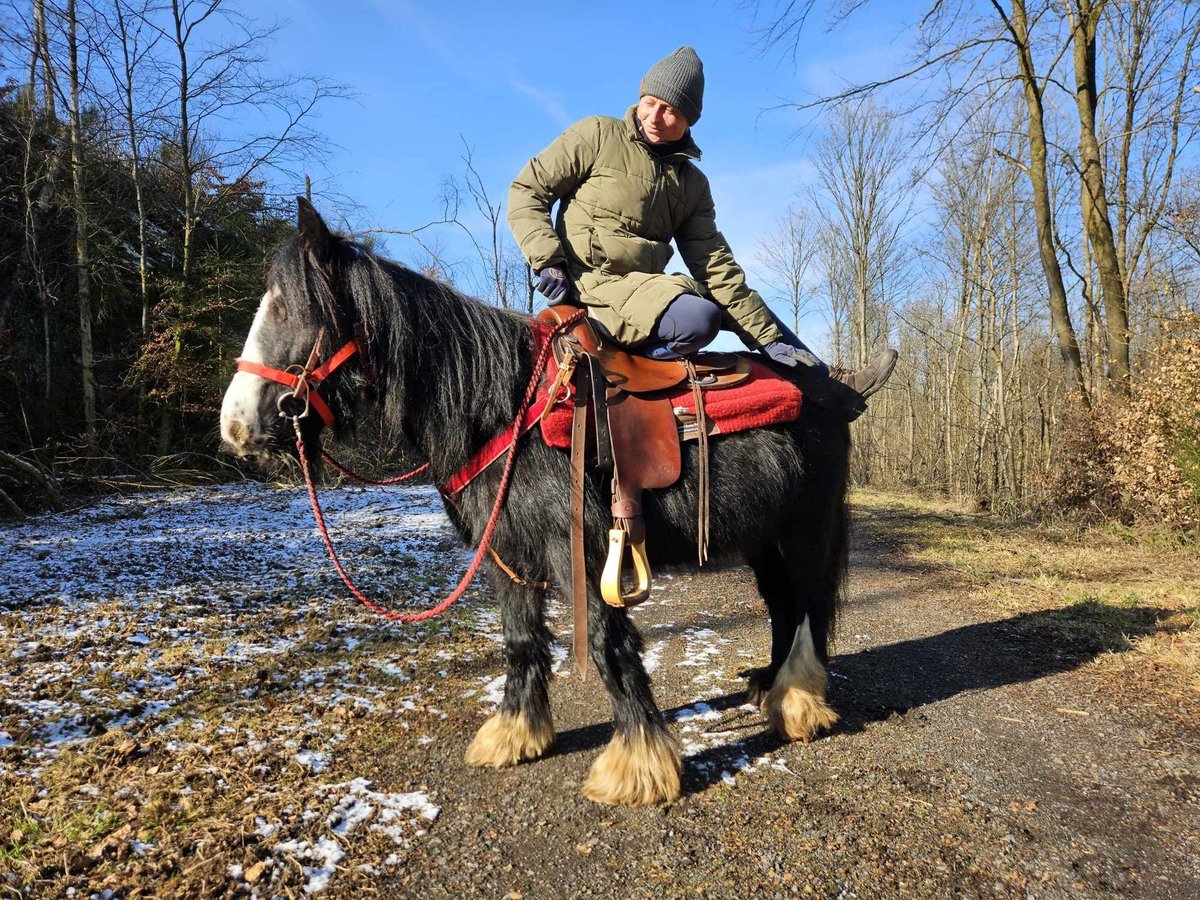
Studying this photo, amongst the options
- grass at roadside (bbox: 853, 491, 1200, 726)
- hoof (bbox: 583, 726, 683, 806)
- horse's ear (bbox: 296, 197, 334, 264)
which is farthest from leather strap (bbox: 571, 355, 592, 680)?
grass at roadside (bbox: 853, 491, 1200, 726)

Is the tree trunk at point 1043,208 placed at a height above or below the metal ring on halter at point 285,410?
above

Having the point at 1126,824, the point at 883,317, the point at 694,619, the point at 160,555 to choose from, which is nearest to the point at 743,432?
the point at 1126,824

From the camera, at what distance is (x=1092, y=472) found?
8875 mm

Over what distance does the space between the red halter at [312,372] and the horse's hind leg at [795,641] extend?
7.06 feet

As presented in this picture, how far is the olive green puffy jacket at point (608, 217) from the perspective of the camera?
2598mm

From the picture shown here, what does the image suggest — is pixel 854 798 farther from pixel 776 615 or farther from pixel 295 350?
pixel 295 350

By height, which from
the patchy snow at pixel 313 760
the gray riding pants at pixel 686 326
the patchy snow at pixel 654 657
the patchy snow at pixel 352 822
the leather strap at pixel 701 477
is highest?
the gray riding pants at pixel 686 326

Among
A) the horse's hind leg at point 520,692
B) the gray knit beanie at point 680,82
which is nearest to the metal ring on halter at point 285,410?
the horse's hind leg at point 520,692

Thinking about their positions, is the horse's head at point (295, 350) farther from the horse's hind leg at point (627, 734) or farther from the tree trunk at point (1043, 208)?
the tree trunk at point (1043, 208)

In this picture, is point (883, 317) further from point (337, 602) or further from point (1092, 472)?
point (337, 602)

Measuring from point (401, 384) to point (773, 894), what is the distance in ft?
6.71

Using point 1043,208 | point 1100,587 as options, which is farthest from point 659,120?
point 1043,208

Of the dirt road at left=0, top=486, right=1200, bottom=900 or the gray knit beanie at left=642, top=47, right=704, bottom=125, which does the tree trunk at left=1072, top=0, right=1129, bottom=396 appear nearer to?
the dirt road at left=0, top=486, right=1200, bottom=900

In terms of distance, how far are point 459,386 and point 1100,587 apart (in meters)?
5.91
